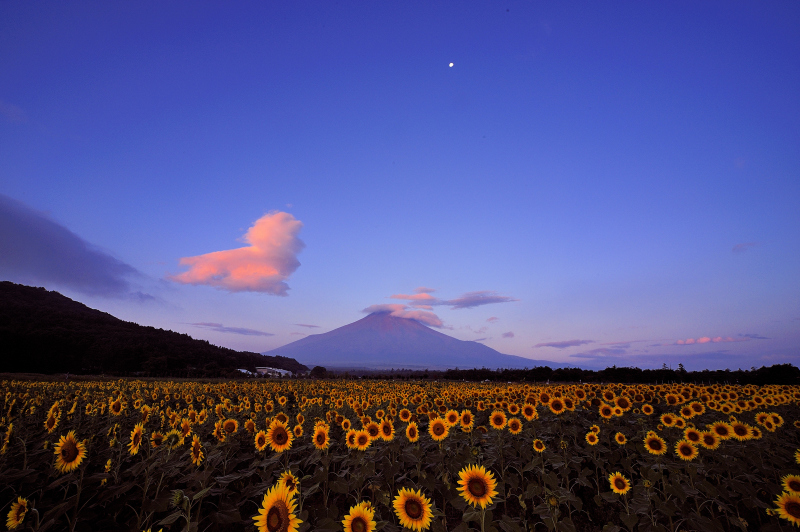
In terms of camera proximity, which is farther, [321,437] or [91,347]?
[91,347]

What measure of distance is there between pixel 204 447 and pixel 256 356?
94600mm

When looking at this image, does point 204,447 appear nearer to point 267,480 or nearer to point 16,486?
point 267,480

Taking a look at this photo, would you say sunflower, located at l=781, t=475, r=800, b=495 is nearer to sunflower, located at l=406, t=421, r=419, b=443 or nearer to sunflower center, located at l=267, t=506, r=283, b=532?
sunflower, located at l=406, t=421, r=419, b=443

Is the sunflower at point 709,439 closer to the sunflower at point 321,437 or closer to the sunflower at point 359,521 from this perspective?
the sunflower at point 359,521

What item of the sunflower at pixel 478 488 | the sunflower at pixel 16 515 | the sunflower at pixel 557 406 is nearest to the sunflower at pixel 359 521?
the sunflower at pixel 478 488

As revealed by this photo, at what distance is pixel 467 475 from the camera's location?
3906 mm

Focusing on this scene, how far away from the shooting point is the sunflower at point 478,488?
3723 mm

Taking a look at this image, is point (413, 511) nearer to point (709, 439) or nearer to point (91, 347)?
point (709, 439)

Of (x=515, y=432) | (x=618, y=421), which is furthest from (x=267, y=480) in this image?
(x=618, y=421)

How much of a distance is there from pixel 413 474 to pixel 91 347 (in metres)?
79.7

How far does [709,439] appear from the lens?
6.32 meters

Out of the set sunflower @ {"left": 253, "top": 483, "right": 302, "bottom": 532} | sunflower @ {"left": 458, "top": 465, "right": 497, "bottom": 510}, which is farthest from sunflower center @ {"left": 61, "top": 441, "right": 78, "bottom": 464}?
sunflower @ {"left": 458, "top": 465, "right": 497, "bottom": 510}

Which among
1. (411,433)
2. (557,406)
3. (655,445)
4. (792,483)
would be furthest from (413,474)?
(792,483)

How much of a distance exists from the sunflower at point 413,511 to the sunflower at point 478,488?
0.43m
